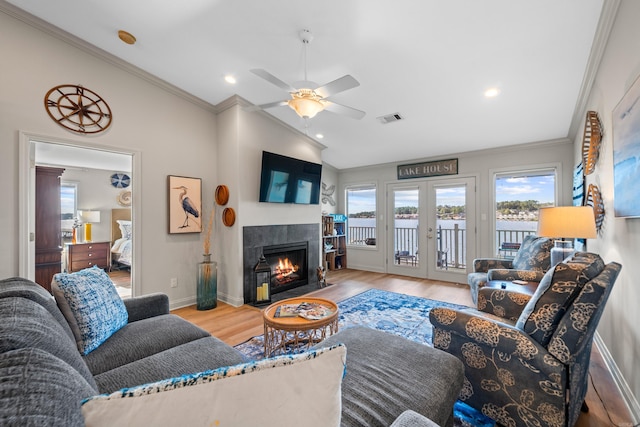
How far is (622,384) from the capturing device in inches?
70.9

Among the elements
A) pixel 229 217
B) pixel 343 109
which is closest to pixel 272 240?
pixel 229 217

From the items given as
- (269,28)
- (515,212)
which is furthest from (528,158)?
(269,28)

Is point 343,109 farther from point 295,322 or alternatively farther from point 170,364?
point 170,364

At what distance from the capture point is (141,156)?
339 cm

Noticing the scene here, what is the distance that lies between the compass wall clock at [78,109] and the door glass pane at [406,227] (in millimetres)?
4963

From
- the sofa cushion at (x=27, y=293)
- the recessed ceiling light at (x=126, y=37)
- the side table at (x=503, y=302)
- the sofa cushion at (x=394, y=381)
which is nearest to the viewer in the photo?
the sofa cushion at (x=394, y=381)

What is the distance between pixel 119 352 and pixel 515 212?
5.38m

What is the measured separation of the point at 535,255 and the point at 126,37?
524 centimetres

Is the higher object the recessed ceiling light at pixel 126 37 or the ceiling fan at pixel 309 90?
the recessed ceiling light at pixel 126 37

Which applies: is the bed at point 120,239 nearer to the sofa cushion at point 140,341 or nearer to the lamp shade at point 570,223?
the sofa cushion at point 140,341

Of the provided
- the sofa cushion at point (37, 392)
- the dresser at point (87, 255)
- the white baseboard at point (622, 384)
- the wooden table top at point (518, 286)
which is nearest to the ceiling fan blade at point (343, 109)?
the wooden table top at point (518, 286)

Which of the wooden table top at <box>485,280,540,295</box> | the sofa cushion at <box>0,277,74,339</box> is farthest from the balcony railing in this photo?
the sofa cushion at <box>0,277,74,339</box>

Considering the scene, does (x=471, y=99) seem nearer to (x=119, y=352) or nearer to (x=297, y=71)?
(x=297, y=71)

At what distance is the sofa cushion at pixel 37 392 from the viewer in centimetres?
43
